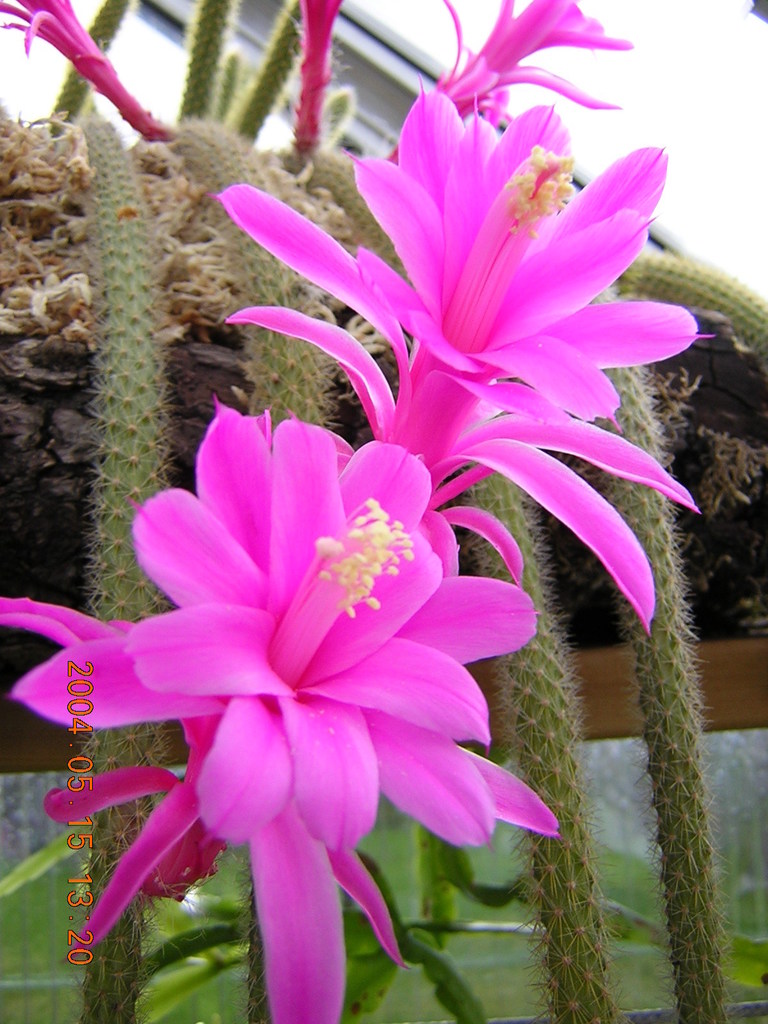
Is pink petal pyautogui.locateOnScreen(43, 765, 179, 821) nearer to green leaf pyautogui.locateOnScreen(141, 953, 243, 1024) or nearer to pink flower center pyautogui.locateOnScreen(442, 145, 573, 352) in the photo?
pink flower center pyautogui.locateOnScreen(442, 145, 573, 352)

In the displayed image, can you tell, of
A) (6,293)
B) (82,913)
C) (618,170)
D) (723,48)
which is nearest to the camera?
(618,170)

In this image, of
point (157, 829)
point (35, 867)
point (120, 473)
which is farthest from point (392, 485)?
point (35, 867)

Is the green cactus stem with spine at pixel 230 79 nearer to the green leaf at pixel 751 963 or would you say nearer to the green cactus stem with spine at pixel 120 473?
the green cactus stem with spine at pixel 120 473

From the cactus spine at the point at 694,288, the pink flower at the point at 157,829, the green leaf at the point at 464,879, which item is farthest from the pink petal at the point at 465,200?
the green leaf at the point at 464,879

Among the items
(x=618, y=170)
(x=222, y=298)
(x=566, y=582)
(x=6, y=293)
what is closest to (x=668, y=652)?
(x=566, y=582)

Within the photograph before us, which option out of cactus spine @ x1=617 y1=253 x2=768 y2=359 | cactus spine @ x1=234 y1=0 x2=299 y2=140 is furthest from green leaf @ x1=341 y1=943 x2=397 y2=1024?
cactus spine @ x1=234 y1=0 x2=299 y2=140

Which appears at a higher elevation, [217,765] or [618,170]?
[618,170]

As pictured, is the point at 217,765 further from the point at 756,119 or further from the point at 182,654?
the point at 756,119
